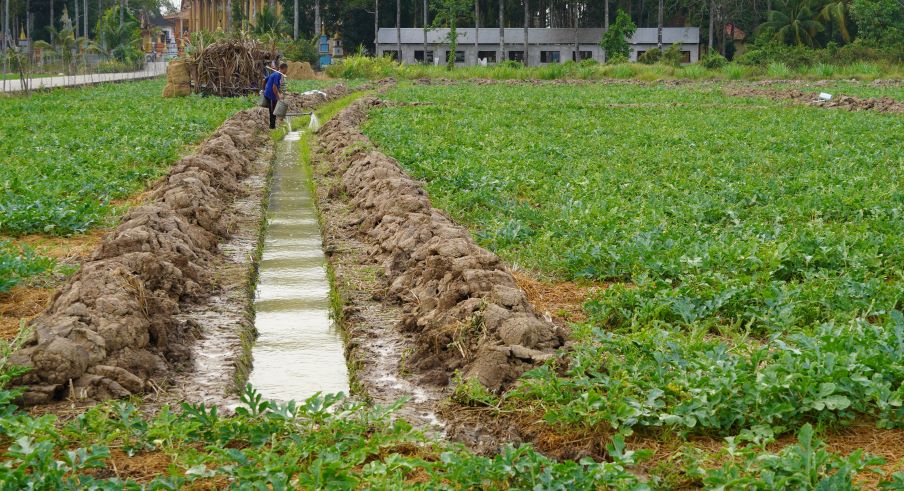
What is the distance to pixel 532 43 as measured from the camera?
74.1 metres

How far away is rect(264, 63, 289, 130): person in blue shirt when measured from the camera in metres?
22.4

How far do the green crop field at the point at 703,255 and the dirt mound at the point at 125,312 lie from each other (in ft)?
7.84

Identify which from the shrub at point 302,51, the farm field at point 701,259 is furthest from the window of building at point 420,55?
the farm field at point 701,259

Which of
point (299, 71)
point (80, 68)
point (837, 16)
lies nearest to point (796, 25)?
point (837, 16)

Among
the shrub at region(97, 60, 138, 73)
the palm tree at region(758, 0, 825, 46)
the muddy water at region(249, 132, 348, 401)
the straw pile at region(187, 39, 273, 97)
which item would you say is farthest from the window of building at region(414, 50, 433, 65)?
the muddy water at region(249, 132, 348, 401)

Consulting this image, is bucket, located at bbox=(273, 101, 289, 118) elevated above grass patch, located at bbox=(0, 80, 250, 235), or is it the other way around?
bucket, located at bbox=(273, 101, 289, 118)

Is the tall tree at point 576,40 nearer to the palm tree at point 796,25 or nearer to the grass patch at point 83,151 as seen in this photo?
the palm tree at point 796,25

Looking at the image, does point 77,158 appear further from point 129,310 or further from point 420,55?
point 420,55

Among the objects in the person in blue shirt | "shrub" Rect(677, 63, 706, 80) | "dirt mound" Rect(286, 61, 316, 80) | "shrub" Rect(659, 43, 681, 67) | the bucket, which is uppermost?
"shrub" Rect(659, 43, 681, 67)

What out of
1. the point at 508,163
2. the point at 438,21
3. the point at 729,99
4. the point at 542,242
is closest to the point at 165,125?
the point at 508,163

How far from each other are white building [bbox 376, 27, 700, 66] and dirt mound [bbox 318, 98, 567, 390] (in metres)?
62.6

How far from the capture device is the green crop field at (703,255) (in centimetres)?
525

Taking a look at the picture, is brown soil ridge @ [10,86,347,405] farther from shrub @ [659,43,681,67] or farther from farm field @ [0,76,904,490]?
shrub @ [659,43,681,67]

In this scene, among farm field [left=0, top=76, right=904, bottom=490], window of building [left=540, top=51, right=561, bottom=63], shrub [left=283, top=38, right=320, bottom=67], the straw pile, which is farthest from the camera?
window of building [left=540, top=51, right=561, bottom=63]
